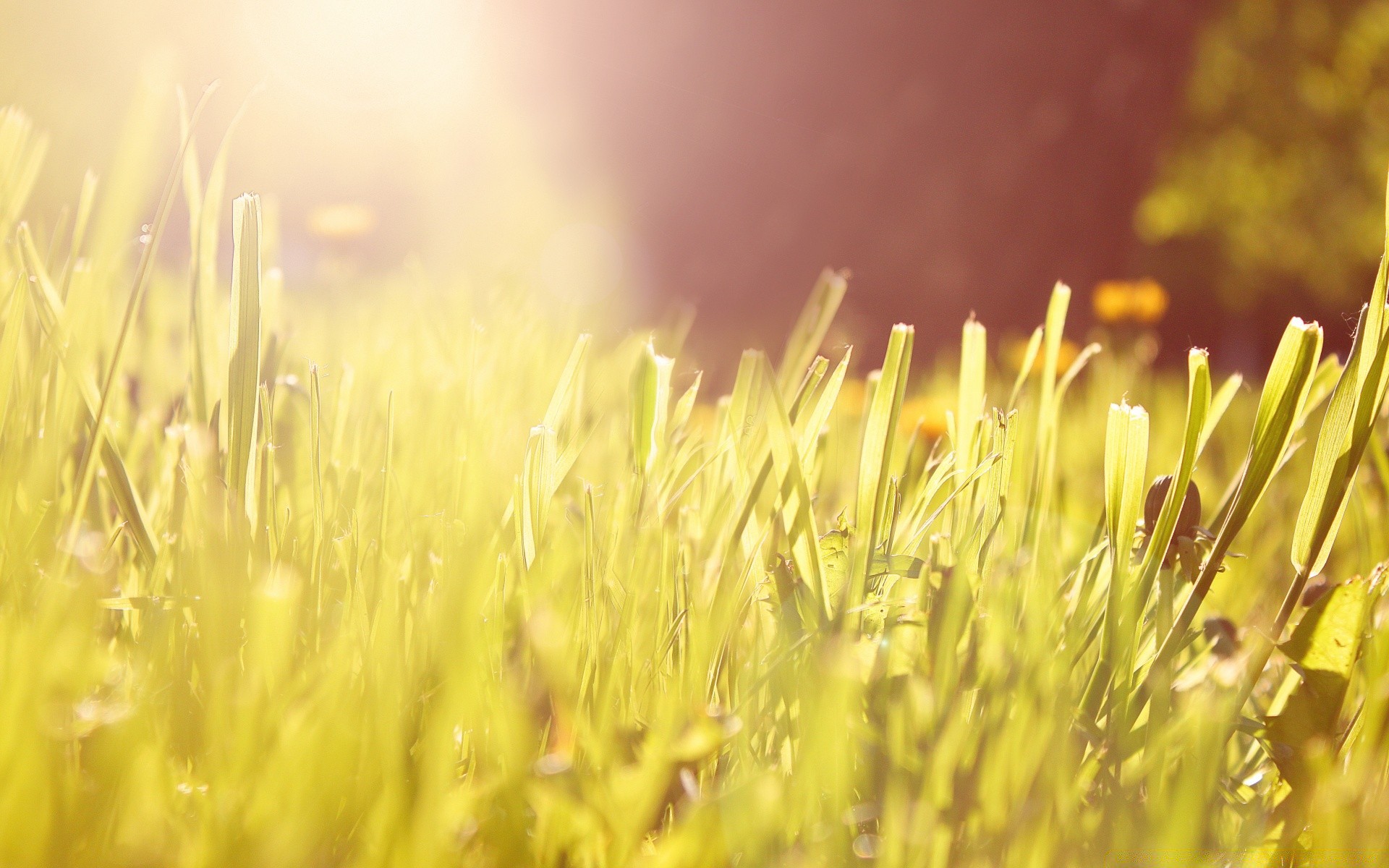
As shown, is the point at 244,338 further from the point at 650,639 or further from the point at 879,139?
the point at 879,139

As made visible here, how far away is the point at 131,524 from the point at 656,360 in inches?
11.2

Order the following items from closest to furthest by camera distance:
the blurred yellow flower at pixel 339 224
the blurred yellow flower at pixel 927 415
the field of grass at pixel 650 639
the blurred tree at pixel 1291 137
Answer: the field of grass at pixel 650 639 < the blurred yellow flower at pixel 927 415 < the blurred yellow flower at pixel 339 224 < the blurred tree at pixel 1291 137

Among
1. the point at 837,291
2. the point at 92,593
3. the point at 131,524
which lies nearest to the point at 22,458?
the point at 131,524

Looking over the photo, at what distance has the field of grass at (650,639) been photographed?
0.32 metres

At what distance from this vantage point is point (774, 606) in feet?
1.66

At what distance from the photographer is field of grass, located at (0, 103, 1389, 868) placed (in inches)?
12.5

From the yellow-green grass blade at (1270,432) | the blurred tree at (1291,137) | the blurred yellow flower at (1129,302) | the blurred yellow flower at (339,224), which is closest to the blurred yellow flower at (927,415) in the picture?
the blurred yellow flower at (1129,302)

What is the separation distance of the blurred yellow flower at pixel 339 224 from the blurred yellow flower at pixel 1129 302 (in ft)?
6.75

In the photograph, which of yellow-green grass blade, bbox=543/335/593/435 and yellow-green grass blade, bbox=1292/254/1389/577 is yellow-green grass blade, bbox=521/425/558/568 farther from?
yellow-green grass blade, bbox=1292/254/1389/577

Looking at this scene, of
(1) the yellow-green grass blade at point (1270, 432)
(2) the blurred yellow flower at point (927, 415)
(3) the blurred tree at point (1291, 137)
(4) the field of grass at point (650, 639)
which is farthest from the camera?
(3) the blurred tree at point (1291, 137)

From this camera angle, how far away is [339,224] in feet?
7.98

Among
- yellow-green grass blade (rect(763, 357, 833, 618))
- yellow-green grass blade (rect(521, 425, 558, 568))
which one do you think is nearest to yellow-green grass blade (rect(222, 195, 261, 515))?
yellow-green grass blade (rect(521, 425, 558, 568))

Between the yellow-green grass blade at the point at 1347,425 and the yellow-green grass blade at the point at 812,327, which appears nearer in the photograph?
the yellow-green grass blade at the point at 1347,425

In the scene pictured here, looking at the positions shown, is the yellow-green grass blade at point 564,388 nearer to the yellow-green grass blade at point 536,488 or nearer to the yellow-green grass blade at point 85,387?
the yellow-green grass blade at point 536,488
